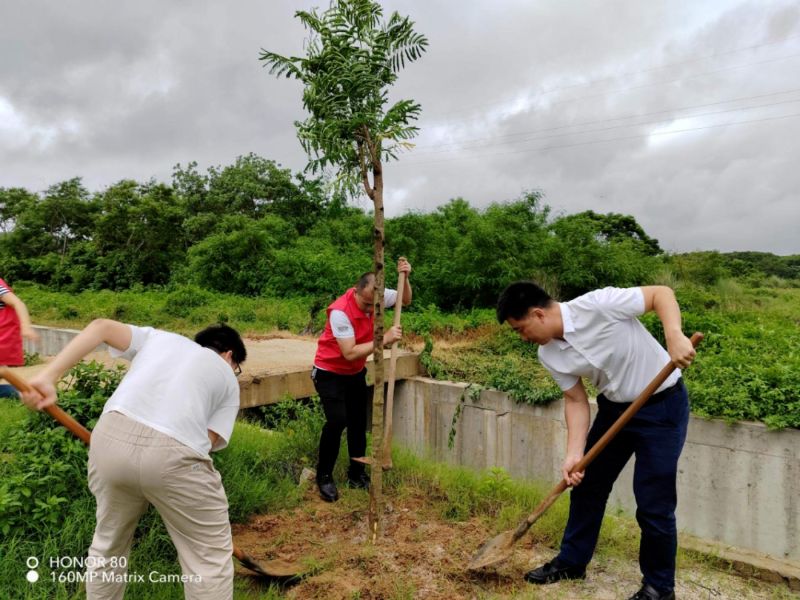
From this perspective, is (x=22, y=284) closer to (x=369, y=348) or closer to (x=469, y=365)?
(x=469, y=365)

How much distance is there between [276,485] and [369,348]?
1.26 m

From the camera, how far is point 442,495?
14.4 ft

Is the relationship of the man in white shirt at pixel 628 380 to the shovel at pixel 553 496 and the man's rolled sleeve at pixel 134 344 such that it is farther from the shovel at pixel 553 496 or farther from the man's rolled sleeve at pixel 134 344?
the man's rolled sleeve at pixel 134 344

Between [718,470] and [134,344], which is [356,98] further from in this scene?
[718,470]

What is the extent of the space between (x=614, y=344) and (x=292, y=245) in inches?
633

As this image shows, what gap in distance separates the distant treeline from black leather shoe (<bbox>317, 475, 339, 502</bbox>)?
1981 millimetres

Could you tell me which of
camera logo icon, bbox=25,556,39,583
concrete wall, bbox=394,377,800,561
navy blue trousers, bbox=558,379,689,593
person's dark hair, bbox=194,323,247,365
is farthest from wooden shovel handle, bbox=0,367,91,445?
concrete wall, bbox=394,377,800,561

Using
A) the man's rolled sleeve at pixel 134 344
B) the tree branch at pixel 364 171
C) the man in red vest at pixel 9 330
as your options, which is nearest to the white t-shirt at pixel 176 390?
the man's rolled sleeve at pixel 134 344

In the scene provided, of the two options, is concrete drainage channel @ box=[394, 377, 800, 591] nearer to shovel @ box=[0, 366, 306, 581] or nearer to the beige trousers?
shovel @ box=[0, 366, 306, 581]

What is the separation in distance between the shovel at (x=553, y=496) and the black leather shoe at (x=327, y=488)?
127cm

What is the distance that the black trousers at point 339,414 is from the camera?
4344 millimetres

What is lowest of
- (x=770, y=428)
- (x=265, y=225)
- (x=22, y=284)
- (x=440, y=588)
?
(x=440, y=588)

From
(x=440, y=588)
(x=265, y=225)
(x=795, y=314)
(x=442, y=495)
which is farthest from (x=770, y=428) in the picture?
(x=265, y=225)

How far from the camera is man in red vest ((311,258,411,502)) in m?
4.27
